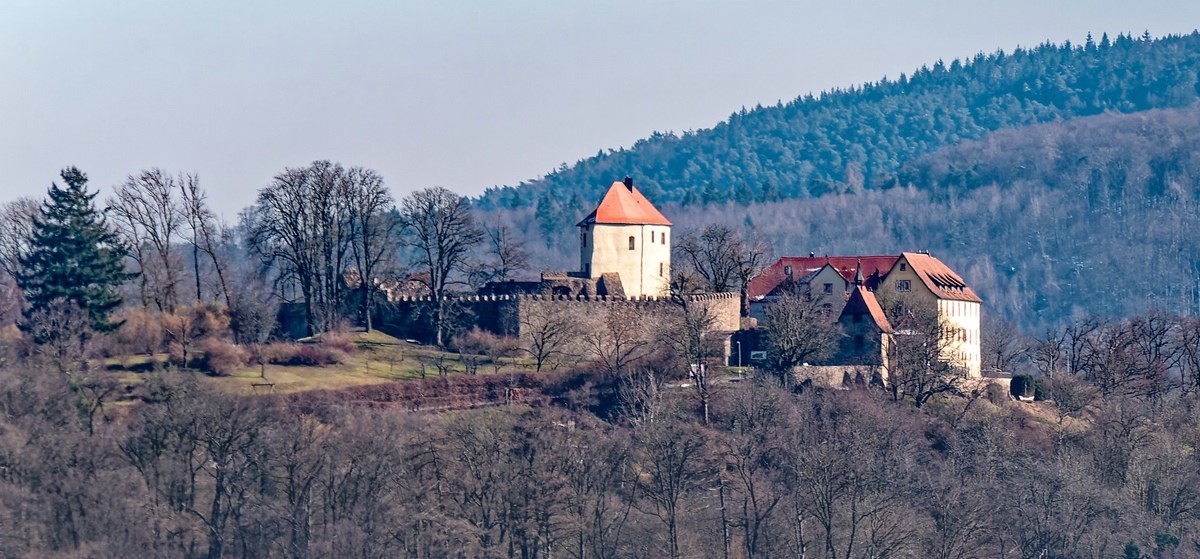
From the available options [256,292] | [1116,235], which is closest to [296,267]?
[256,292]

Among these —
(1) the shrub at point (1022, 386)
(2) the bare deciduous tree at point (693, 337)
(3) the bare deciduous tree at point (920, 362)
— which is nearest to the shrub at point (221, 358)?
(2) the bare deciduous tree at point (693, 337)

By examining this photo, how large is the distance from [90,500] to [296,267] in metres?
21.4

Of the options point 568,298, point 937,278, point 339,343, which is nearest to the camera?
point 339,343

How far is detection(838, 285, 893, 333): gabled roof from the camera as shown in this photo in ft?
245

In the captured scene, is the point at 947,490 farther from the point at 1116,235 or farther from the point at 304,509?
the point at 1116,235

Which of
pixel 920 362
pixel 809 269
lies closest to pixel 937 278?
pixel 809 269

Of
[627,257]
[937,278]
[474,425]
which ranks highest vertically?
[627,257]

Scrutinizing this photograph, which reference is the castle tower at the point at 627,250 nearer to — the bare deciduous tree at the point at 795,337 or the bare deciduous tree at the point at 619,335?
the bare deciduous tree at the point at 619,335

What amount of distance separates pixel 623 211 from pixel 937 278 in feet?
44.9

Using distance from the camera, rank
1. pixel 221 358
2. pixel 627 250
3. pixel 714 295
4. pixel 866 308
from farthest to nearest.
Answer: pixel 627 250
pixel 714 295
pixel 866 308
pixel 221 358

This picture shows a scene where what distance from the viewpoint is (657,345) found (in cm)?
7300

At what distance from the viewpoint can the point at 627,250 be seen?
79.5m

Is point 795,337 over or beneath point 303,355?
over

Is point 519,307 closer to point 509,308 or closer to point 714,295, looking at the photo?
point 509,308
